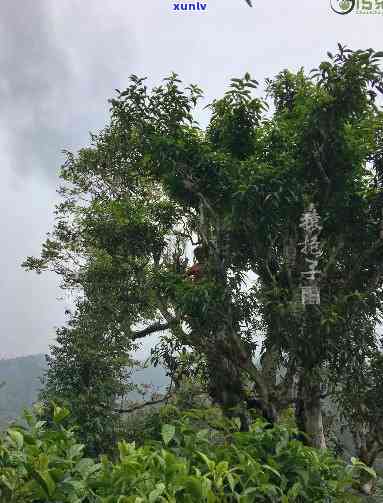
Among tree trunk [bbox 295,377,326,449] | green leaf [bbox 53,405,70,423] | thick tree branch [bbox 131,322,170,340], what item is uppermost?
thick tree branch [bbox 131,322,170,340]

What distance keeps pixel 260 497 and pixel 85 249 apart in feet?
40.8

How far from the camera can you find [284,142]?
341 inches

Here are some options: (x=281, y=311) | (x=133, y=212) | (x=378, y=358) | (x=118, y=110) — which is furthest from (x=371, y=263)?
(x=118, y=110)

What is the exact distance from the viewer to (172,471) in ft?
9.48

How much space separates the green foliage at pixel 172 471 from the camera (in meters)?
2.65

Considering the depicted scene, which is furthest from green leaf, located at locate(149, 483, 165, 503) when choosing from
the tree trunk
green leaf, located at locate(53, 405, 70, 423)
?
the tree trunk

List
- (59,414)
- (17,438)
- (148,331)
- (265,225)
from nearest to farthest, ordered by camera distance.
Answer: (17,438) → (59,414) → (265,225) → (148,331)

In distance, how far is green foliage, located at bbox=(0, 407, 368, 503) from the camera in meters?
2.65

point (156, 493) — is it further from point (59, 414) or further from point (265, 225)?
point (265, 225)

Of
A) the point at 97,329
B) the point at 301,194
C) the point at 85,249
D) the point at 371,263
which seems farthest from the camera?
the point at 85,249

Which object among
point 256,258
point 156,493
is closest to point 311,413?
point 256,258

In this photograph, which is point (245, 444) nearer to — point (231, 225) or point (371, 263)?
point (231, 225)

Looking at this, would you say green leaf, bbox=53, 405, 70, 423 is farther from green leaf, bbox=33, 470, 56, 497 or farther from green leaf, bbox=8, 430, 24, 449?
green leaf, bbox=33, 470, 56, 497

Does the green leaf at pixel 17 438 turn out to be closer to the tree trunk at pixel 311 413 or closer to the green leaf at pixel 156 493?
the green leaf at pixel 156 493
